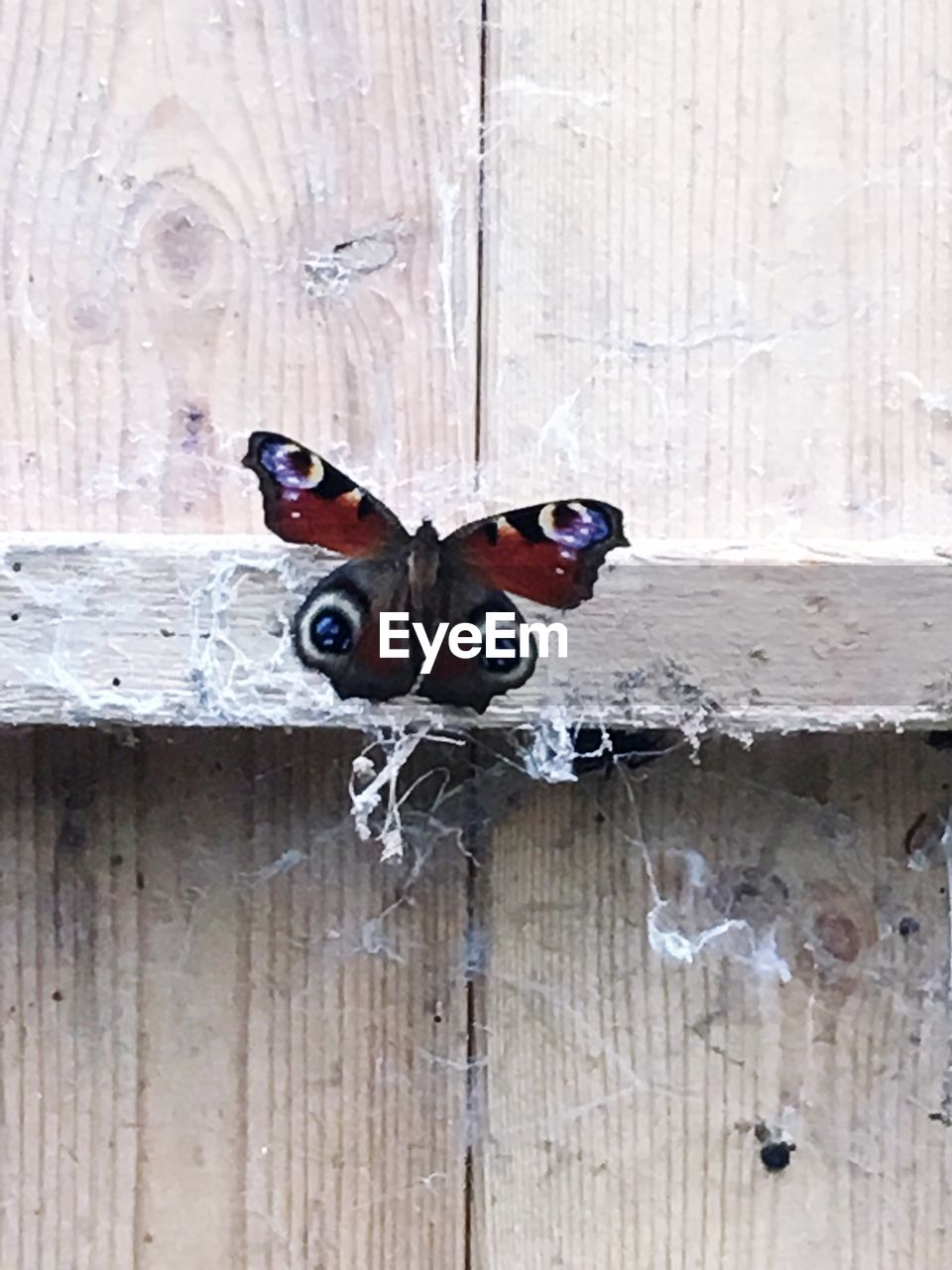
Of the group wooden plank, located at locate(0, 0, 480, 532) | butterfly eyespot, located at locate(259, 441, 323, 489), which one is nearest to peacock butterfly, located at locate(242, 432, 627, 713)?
butterfly eyespot, located at locate(259, 441, 323, 489)

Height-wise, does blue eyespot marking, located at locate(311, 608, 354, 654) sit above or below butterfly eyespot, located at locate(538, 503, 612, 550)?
below

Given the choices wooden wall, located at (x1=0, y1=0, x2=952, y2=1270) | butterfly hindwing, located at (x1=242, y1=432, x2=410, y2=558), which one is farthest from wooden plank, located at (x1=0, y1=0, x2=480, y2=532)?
butterfly hindwing, located at (x1=242, y1=432, x2=410, y2=558)

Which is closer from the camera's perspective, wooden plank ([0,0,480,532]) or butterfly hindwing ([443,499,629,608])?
butterfly hindwing ([443,499,629,608])

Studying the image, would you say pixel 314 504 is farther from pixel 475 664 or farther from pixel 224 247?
pixel 224 247

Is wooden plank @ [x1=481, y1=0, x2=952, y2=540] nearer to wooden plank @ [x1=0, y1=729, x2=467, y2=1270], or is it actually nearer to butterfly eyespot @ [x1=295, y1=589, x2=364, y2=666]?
butterfly eyespot @ [x1=295, y1=589, x2=364, y2=666]

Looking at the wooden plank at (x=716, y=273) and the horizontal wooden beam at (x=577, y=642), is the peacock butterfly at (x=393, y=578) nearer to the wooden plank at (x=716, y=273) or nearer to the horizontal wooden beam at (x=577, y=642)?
the horizontal wooden beam at (x=577, y=642)

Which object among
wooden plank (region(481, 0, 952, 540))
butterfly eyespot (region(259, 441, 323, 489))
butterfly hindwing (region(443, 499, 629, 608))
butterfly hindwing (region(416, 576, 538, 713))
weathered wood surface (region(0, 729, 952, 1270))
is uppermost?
wooden plank (region(481, 0, 952, 540))

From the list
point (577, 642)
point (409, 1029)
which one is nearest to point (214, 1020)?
point (409, 1029)
